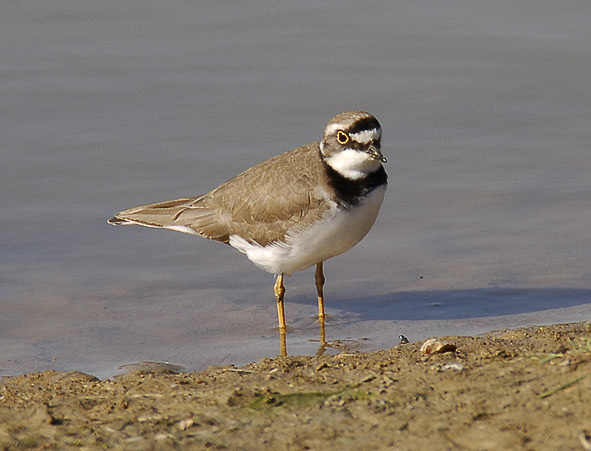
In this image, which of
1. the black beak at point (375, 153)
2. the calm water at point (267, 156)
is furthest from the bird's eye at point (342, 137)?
the calm water at point (267, 156)

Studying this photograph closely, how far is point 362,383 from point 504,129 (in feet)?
21.0

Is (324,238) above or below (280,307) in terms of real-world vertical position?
above

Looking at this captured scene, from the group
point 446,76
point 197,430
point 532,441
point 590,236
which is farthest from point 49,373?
point 446,76

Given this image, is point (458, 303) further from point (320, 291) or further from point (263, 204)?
point (263, 204)

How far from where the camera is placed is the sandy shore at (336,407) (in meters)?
4.07

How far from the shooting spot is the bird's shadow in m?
7.59

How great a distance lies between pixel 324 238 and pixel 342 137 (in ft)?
2.38

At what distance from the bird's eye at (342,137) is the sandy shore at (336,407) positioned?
1.87 metres

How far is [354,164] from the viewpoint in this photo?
265 inches

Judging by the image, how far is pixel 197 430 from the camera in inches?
174

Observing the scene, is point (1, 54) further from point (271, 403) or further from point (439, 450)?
point (439, 450)

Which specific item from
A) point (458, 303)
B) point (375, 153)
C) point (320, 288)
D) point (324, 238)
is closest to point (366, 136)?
point (375, 153)

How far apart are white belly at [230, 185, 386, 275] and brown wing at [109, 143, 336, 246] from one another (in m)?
0.07

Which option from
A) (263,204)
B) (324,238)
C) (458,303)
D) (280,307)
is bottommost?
(458,303)
